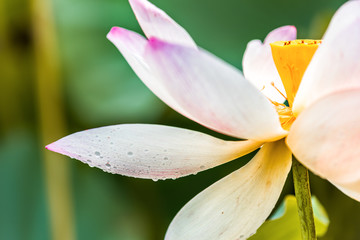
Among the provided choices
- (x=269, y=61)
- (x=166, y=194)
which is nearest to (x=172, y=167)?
(x=269, y=61)

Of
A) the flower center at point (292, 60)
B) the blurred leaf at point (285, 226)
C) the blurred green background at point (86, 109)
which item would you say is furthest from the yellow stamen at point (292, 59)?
the blurred green background at point (86, 109)

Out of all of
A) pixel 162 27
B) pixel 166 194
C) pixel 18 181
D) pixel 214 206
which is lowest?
pixel 166 194

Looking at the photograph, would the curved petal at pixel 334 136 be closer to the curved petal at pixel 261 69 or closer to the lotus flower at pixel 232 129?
the lotus flower at pixel 232 129

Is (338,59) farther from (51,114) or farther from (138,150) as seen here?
(51,114)

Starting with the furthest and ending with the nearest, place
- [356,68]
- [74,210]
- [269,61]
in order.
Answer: [74,210] < [269,61] < [356,68]

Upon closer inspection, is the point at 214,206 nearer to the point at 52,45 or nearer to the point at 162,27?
the point at 162,27
